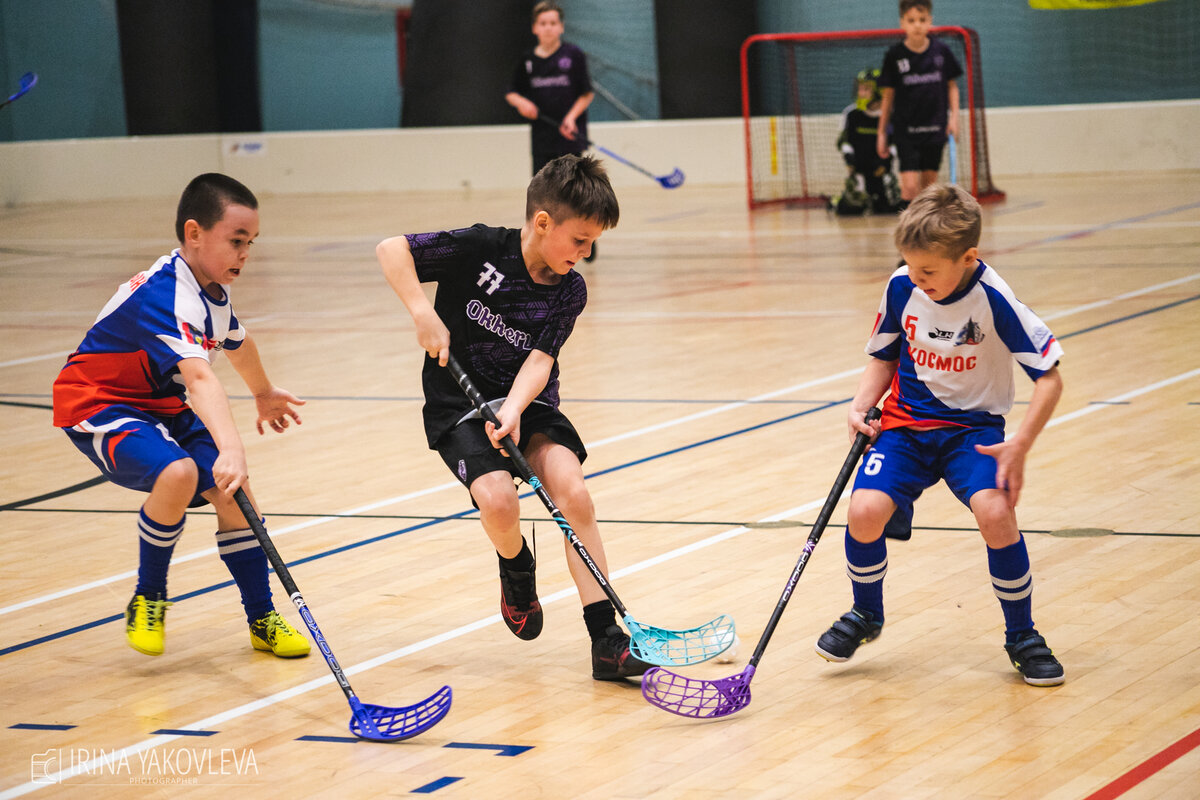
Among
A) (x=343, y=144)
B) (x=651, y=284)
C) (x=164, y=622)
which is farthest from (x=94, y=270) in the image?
(x=164, y=622)

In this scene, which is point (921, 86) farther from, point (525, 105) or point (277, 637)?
point (277, 637)

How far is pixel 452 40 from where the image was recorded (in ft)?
56.7

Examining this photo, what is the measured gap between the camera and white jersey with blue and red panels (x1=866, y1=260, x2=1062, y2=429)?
317cm

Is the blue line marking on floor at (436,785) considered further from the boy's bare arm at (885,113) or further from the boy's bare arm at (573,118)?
the boy's bare arm at (573,118)

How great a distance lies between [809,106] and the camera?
53.4 ft

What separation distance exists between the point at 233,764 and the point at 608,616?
885 millimetres

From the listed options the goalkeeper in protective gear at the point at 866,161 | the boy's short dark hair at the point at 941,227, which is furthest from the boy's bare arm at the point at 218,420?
the goalkeeper in protective gear at the point at 866,161

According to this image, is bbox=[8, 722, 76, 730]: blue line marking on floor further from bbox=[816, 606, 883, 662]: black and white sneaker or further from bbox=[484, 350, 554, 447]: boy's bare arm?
bbox=[816, 606, 883, 662]: black and white sneaker

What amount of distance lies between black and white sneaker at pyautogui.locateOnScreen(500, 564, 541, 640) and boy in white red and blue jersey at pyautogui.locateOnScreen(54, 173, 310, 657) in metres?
0.52

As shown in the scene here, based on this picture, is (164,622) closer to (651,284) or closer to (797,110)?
(651,284)

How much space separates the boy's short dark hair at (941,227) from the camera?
309cm

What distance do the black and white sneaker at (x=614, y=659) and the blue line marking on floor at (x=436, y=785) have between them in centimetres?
59

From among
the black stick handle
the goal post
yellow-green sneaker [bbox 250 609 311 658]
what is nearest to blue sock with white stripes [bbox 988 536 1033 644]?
the black stick handle

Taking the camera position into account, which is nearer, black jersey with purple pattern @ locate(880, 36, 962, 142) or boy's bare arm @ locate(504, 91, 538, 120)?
black jersey with purple pattern @ locate(880, 36, 962, 142)
